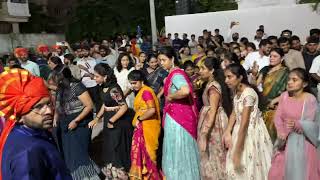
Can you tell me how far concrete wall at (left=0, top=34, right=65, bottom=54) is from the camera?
22625 millimetres

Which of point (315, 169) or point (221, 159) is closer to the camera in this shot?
point (315, 169)

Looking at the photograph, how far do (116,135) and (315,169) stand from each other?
2.34 metres

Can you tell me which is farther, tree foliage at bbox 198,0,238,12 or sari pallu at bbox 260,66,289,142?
tree foliage at bbox 198,0,238,12

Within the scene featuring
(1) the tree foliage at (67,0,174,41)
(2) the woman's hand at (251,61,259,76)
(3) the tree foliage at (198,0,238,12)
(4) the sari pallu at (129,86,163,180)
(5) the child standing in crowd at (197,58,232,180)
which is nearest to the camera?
(5) the child standing in crowd at (197,58,232,180)

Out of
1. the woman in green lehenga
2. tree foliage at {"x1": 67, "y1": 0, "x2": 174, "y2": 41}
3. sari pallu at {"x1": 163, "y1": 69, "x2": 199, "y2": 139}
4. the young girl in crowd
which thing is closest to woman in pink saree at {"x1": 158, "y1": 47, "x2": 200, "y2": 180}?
sari pallu at {"x1": 163, "y1": 69, "x2": 199, "y2": 139}

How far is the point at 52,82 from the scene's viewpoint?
657 centimetres

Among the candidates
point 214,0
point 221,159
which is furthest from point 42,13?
point 221,159

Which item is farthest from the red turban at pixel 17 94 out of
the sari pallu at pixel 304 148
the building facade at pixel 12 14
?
the building facade at pixel 12 14

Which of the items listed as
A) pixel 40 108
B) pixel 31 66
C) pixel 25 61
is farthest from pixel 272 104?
pixel 25 61

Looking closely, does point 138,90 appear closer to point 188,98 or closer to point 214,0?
point 188,98

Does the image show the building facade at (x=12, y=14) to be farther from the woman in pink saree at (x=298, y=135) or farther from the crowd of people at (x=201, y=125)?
the woman in pink saree at (x=298, y=135)

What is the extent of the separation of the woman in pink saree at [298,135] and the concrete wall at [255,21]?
12043 millimetres

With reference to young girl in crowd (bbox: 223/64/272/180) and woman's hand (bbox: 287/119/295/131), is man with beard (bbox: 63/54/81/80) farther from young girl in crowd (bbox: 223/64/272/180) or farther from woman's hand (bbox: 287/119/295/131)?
woman's hand (bbox: 287/119/295/131)

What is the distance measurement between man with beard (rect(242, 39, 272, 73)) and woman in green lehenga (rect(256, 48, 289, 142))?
1643 millimetres
